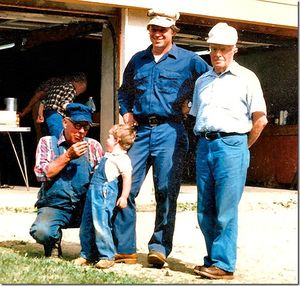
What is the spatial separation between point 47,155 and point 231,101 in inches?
67.1

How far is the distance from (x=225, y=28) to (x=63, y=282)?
230cm

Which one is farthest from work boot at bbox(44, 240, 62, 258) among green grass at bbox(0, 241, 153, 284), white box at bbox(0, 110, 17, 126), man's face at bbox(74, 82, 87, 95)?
white box at bbox(0, 110, 17, 126)

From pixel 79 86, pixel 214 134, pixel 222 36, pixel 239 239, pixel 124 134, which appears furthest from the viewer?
pixel 79 86

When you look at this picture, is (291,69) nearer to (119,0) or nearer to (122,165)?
(119,0)

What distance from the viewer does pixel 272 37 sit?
13711 mm

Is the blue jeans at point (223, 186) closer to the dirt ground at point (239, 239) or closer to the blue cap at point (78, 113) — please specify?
the dirt ground at point (239, 239)

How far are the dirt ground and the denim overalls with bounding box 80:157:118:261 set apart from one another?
209mm

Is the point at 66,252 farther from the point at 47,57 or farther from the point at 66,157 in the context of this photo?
the point at 47,57

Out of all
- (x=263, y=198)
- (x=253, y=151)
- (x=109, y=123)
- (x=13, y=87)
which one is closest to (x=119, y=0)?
(x=109, y=123)

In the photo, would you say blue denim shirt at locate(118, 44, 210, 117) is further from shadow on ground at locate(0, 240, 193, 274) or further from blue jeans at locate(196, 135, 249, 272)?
shadow on ground at locate(0, 240, 193, 274)

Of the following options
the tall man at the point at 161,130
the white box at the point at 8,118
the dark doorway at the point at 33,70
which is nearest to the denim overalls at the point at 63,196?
the tall man at the point at 161,130

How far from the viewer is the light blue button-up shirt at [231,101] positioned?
5918mm

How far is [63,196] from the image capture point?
658 cm

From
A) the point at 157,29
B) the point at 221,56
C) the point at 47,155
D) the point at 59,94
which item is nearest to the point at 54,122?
the point at 59,94
